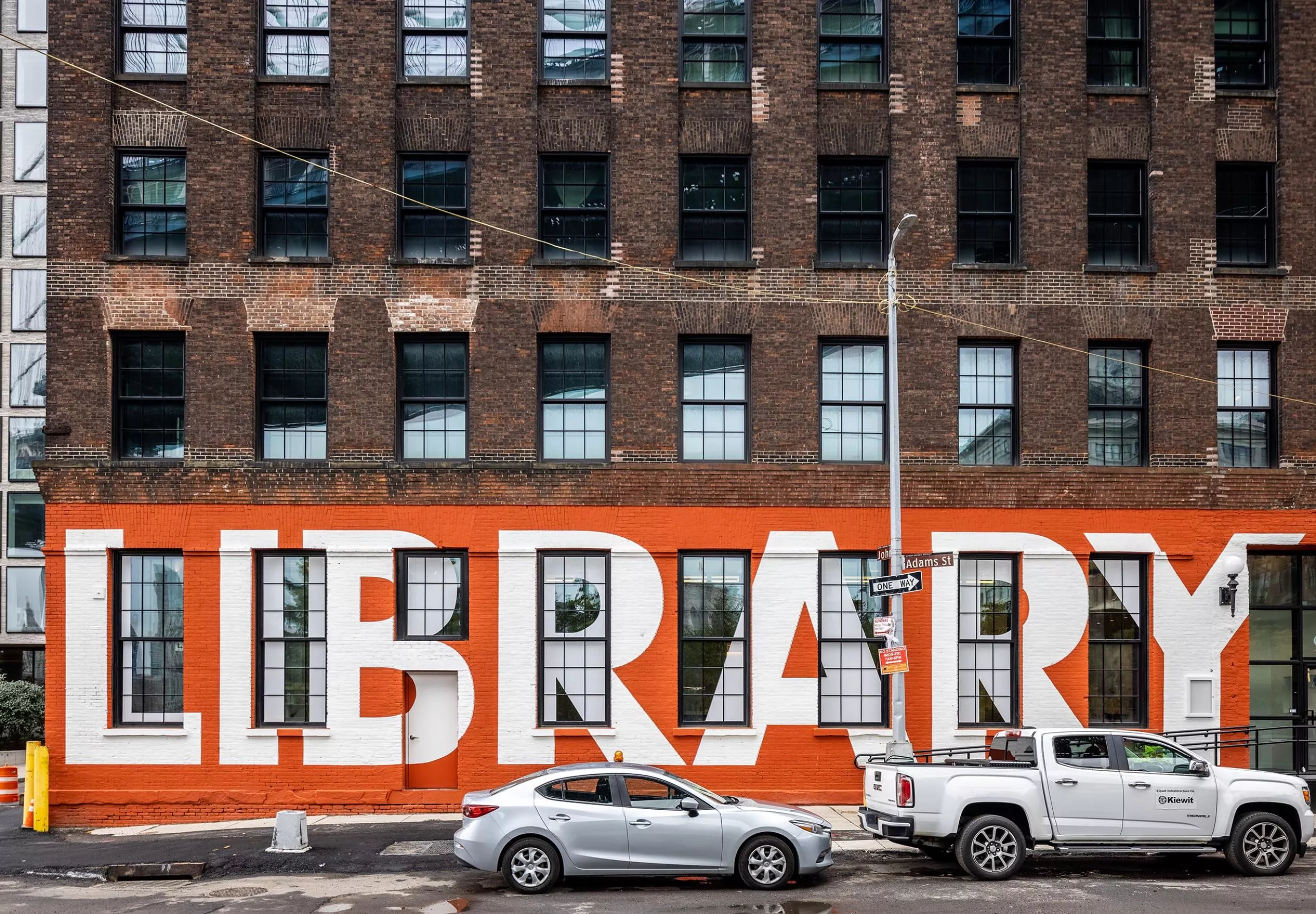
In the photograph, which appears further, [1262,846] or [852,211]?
[852,211]

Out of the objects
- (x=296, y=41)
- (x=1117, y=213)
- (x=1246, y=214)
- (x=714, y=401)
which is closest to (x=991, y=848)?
(x=714, y=401)

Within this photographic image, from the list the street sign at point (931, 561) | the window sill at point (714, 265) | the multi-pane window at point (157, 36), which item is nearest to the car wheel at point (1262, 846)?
the street sign at point (931, 561)

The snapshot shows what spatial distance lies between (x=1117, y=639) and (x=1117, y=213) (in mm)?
7038

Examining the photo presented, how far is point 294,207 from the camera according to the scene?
63.4 feet

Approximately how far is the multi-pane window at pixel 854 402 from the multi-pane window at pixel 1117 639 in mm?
4083

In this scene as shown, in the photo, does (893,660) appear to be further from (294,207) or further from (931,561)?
(294,207)

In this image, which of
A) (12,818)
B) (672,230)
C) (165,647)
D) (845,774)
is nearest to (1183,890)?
(845,774)

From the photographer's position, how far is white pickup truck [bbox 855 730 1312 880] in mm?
13555

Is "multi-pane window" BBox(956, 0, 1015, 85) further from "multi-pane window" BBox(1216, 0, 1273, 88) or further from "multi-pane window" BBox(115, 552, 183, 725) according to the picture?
"multi-pane window" BBox(115, 552, 183, 725)

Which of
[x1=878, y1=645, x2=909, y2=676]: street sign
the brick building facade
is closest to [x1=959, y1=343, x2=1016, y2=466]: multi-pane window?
the brick building facade

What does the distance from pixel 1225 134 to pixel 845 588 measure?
9.87 meters

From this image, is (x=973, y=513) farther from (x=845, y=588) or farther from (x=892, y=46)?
(x=892, y=46)

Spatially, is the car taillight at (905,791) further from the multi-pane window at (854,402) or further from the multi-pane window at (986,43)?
the multi-pane window at (986,43)

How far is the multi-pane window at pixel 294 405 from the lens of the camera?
19203mm
